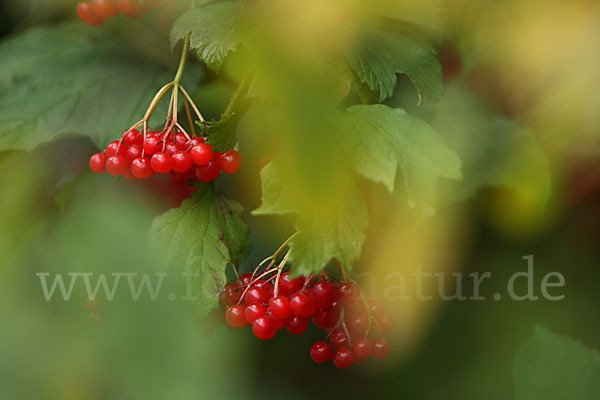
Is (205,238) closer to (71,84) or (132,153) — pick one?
(132,153)

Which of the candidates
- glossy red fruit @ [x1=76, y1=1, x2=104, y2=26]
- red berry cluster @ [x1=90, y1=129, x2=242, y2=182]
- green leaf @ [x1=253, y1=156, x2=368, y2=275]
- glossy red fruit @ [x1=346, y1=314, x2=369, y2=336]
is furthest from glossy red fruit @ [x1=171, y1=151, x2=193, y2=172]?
glossy red fruit @ [x1=76, y1=1, x2=104, y2=26]

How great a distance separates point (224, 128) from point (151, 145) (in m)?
0.09

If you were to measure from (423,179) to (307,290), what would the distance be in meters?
0.18

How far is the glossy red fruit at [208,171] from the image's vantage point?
2.22ft

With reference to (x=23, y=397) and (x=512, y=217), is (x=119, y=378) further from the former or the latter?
(x=512, y=217)

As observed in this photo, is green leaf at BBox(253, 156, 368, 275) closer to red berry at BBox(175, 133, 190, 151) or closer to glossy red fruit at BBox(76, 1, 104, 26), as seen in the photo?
red berry at BBox(175, 133, 190, 151)

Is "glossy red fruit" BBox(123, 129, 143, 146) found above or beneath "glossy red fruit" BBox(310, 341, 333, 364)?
above

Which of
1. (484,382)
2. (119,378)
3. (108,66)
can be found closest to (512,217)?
(484,382)

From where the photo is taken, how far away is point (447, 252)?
75 cm

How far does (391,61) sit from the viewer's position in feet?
2.15

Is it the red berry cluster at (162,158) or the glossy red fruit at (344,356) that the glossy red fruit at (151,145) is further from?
the glossy red fruit at (344,356)

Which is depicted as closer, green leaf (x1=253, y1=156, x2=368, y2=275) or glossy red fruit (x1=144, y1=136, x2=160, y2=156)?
green leaf (x1=253, y1=156, x2=368, y2=275)

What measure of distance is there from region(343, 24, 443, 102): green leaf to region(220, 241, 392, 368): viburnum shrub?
22cm

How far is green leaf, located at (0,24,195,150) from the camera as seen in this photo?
2.55ft
